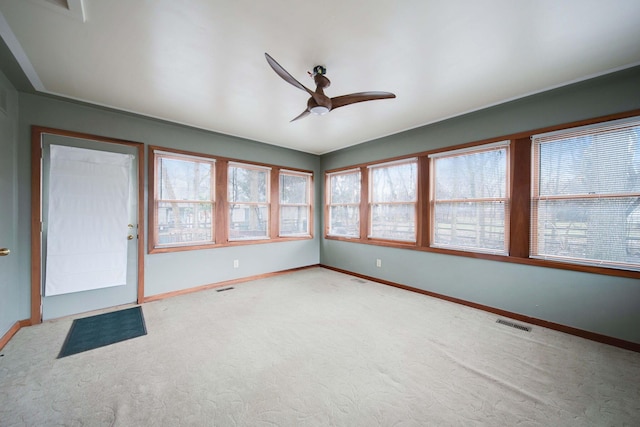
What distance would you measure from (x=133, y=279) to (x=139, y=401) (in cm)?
223

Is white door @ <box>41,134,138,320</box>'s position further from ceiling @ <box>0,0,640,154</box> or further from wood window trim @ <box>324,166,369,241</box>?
wood window trim @ <box>324,166,369,241</box>

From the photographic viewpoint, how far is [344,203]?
5.24 m

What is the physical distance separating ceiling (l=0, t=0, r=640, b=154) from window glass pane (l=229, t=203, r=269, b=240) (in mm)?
1901

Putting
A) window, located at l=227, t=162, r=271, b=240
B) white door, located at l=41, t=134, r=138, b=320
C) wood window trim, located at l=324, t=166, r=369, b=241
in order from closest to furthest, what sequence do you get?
1. white door, located at l=41, t=134, r=138, b=320
2. window, located at l=227, t=162, r=271, b=240
3. wood window trim, located at l=324, t=166, r=369, b=241

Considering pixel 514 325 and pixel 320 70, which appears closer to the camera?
pixel 320 70

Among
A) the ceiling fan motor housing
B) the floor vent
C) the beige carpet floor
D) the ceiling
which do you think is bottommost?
the beige carpet floor

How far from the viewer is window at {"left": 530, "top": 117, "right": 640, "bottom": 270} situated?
236 cm

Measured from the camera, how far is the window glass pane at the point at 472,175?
10.4ft

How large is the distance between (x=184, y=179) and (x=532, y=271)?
487 centimetres

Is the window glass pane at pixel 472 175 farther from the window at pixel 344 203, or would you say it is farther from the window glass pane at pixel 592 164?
the window at pixel 344 203

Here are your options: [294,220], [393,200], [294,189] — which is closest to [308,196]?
[294,189]

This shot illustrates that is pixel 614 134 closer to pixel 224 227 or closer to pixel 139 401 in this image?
pixel 139 401

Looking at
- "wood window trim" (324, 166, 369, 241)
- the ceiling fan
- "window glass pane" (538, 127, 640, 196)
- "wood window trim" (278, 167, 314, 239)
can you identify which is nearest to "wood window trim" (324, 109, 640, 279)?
"window glass pane" (538, 127, 640, 196)

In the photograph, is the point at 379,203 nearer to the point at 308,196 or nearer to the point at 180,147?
the point at 308,196
